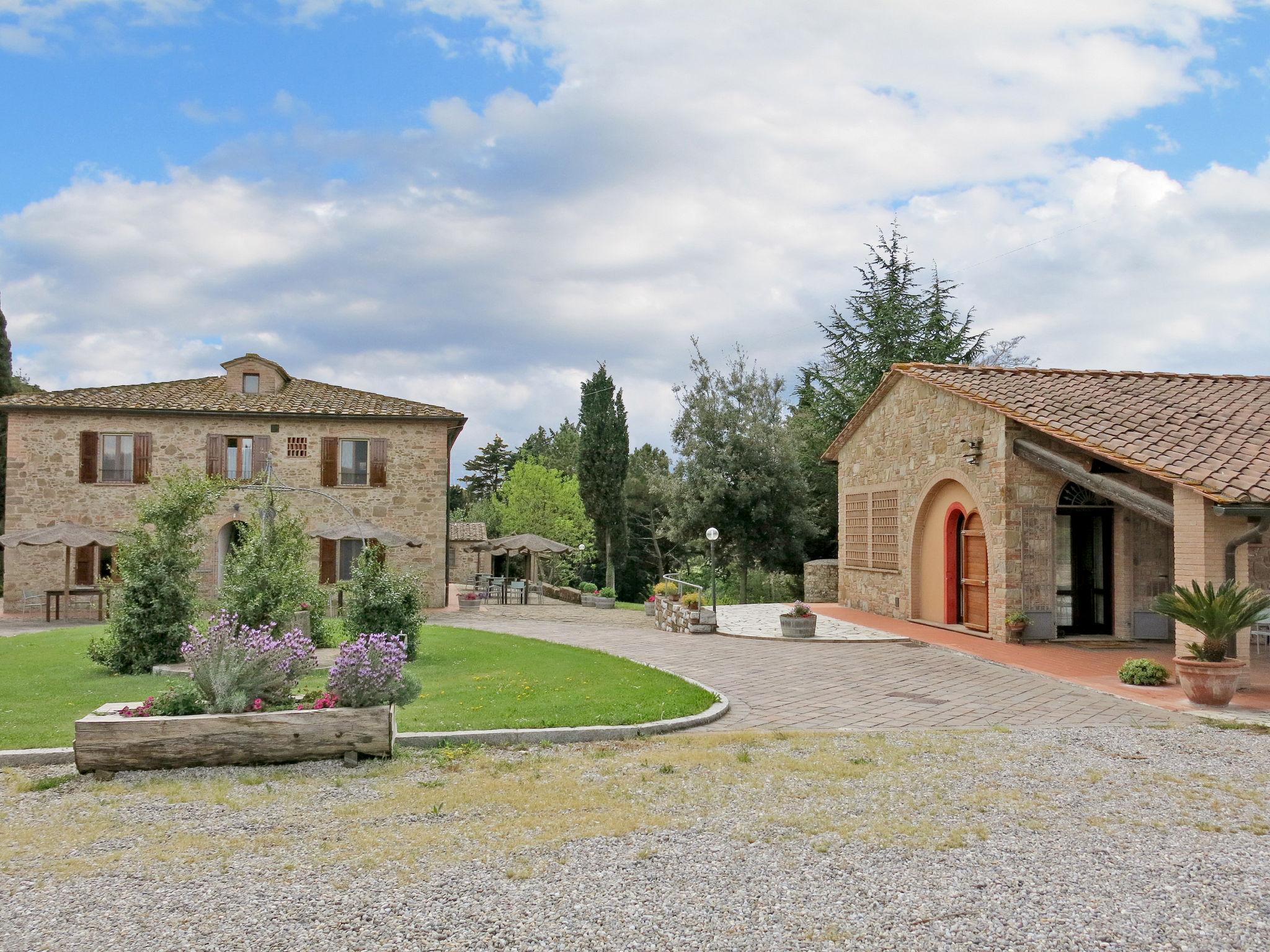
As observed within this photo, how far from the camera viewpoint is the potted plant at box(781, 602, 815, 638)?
1517 centimetres

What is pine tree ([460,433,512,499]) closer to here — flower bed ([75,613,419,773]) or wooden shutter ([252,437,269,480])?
wooden shutter ([252,437,269,480])

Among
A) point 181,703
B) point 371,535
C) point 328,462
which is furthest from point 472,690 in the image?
point 328,462

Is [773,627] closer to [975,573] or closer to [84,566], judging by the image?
[975,573]

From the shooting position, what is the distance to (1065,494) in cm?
1427

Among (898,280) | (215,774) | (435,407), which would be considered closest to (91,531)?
(435,407)

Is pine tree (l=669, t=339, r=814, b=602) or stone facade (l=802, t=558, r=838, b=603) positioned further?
pine tree (l=669, t=339, r=814, b=602)

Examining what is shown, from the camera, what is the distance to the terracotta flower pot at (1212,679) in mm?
8930

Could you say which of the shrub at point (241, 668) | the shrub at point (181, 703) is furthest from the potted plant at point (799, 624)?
the shrub at point (181, 703)

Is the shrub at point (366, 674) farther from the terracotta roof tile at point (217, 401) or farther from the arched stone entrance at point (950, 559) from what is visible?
the terracotta roof tile at point (217, 401)

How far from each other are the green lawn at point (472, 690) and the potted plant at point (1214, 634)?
485cm

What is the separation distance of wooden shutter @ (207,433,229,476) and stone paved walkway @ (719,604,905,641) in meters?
13.3

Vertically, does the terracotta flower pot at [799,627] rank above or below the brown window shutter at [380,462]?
below

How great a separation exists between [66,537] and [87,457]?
12.3ft

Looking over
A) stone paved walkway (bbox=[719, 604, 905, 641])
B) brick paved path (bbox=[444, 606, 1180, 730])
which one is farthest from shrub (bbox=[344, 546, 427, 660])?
stone paved walkway (bbox=[719, 604, 905, 641])
